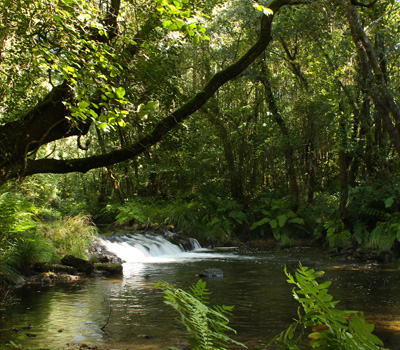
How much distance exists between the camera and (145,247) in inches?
587

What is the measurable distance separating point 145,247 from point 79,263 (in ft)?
15.3

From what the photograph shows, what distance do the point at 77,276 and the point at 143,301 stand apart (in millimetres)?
3136

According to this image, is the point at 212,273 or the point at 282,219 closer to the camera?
the point at 212,273

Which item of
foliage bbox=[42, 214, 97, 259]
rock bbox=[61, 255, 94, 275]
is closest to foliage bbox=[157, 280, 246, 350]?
rock bbox=[61, 255, 94, 275]

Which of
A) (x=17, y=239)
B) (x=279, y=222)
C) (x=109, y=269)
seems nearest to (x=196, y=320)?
(x=17, y=239)

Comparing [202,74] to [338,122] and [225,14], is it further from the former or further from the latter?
[338,122]

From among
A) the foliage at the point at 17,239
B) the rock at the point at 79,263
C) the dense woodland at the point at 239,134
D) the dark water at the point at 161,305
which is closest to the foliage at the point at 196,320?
the dark water at the point at 161,305

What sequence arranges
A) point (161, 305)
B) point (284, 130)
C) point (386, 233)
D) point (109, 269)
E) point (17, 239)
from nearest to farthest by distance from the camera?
point (161, 305)
point (17, 239)
point (109, 269)
point (386, 233)
point (284, 130)

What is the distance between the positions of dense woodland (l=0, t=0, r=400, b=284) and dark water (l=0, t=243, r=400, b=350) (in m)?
2.12

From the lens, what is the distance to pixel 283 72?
66.0ft

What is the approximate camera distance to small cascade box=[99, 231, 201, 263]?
45.3ft

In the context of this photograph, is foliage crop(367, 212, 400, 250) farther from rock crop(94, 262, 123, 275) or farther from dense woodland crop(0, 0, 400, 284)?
rock crop(94, 262, 123, 275)

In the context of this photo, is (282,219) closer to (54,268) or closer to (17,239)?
(54,268)

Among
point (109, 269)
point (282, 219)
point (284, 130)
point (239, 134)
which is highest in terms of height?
point (239, 134)
